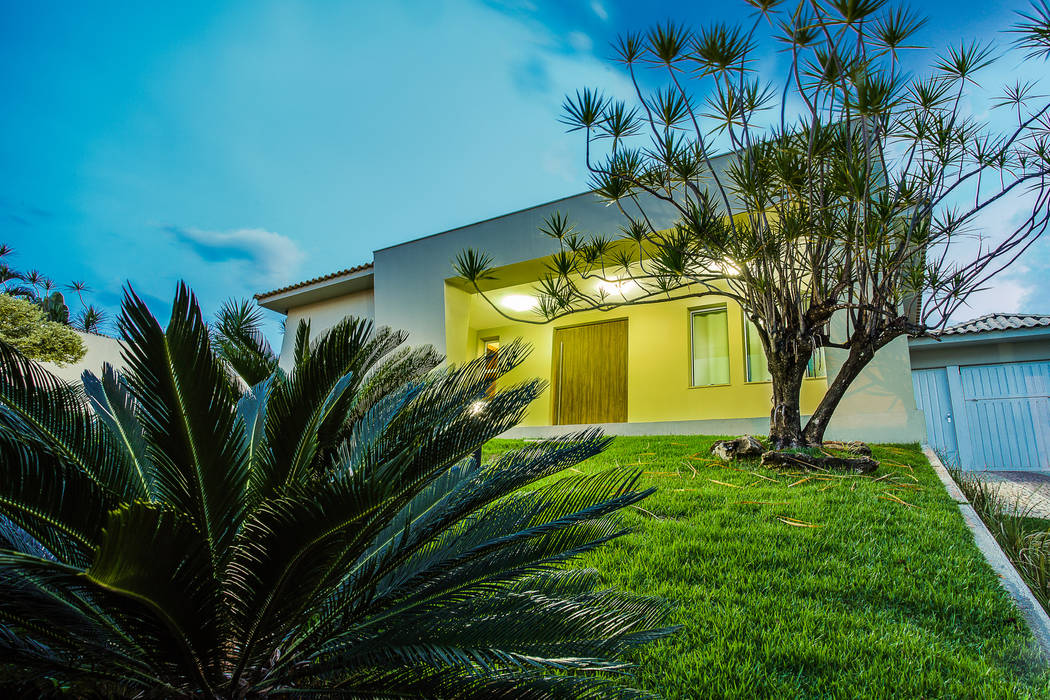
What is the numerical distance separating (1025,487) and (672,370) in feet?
17.3

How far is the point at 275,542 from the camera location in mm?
1320

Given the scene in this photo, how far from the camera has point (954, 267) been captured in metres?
6.38

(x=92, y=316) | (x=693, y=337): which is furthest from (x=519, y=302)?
(x=92, y=316)

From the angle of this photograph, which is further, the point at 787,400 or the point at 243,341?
the point at 787,400

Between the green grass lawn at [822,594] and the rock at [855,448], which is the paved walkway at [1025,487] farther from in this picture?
the green grass lawn at [822,594]

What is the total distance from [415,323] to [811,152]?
7492mm

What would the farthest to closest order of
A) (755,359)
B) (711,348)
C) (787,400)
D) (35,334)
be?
1. (35,334)
2. (711,348)
3. (755,359)
4. (787,400)

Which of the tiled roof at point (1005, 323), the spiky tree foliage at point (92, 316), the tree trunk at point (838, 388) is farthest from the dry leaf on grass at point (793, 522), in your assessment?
the spiky tree foliage at point (92, 316)

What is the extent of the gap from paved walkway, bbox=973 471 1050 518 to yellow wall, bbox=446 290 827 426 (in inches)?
106

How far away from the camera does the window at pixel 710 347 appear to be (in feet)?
35.0

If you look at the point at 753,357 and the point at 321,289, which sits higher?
the point at 321,289

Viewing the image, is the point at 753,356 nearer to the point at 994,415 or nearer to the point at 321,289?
the point at 994,415

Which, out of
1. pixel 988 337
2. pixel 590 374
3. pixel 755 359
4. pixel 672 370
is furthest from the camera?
pixel 590 374

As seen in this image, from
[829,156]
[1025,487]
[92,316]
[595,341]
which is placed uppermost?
[92,316]
